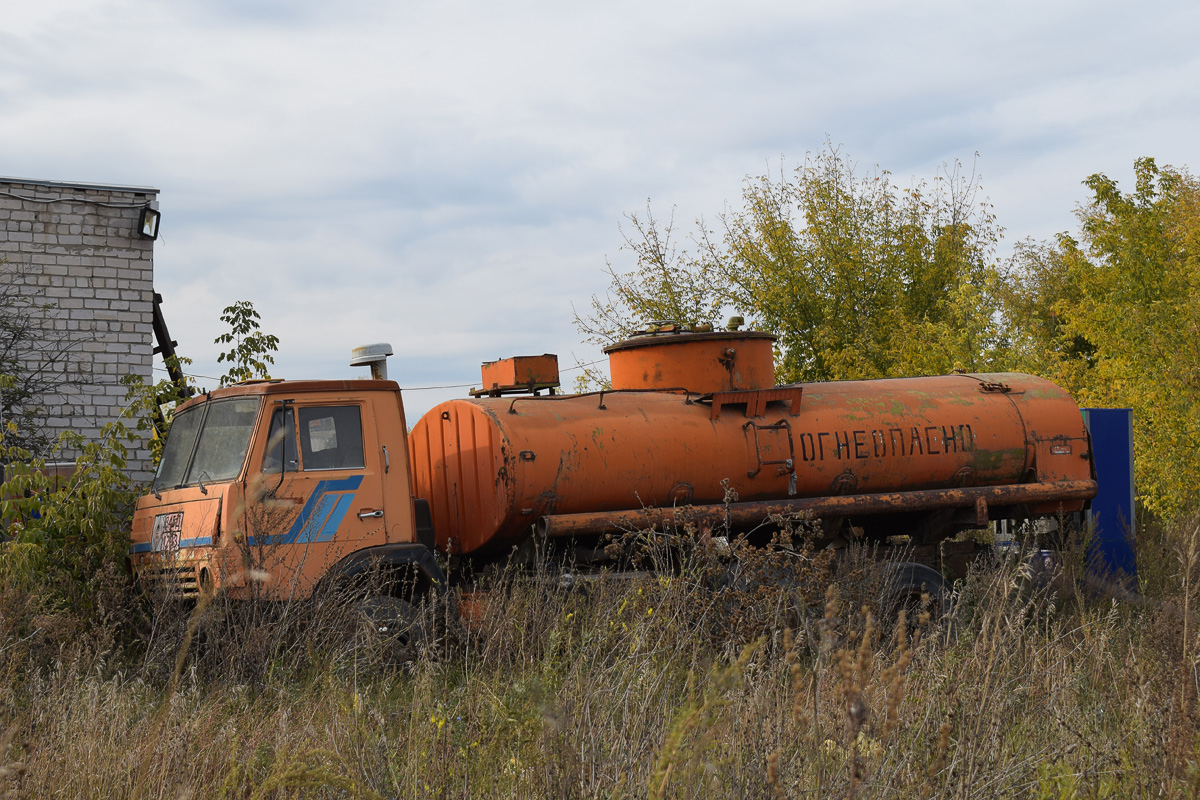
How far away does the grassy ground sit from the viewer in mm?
2955

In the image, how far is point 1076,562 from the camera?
8.87 m

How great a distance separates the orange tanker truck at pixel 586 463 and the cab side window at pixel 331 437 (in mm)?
11

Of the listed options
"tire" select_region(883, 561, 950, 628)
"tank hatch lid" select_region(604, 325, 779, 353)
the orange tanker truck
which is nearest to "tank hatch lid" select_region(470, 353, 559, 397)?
the orange tanker truck

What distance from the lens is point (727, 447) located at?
8055 millimetres

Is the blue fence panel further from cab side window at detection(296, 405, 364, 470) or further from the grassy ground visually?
cab side window at detection(296, 405, 364, 470)

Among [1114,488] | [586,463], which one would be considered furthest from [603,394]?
[1114,488]

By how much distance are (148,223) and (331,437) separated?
28.0 feet

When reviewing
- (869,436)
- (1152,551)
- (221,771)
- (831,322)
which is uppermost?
(831,322)

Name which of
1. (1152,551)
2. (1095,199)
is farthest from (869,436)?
(1095,199)

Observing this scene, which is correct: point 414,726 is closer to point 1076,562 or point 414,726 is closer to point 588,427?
point 588,427

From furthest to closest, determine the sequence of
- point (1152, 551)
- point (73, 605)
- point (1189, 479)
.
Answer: point (1189, 479) < point (1152, 551) < point (73, 605)

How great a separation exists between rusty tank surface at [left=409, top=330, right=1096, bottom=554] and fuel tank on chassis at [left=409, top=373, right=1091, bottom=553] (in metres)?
0.01

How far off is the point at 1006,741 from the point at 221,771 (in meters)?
3.01

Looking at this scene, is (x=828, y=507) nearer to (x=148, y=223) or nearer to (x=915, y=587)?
(x=915, y=587)
